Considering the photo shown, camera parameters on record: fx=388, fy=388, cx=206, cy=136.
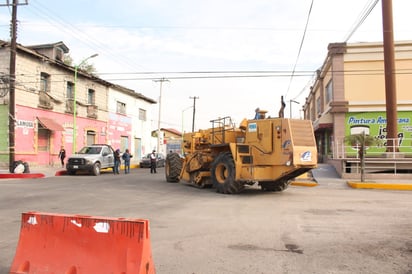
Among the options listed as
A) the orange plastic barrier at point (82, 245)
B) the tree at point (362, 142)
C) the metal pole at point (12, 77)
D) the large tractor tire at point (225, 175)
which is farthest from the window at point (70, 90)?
the orange plastic barrier at point (82, 245)

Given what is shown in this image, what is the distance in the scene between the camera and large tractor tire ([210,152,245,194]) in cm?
1362

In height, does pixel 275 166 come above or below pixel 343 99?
below

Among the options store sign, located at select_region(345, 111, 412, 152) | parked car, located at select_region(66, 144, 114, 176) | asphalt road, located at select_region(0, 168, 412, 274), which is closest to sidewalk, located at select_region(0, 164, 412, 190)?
parked car, located at select_region(66, 144, 114, 176)

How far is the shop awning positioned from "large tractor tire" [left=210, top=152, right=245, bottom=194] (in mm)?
17647

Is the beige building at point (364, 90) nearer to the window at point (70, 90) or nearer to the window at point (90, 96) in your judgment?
the window at point (70, 90)

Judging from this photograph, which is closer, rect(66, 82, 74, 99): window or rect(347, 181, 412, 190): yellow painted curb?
rect(347, 181, 412, 190): yellow painted curb

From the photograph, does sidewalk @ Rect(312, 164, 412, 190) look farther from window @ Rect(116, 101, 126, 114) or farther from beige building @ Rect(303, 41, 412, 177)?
window @ Rect(116, 101, 126, 114)

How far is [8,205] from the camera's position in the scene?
10.8m

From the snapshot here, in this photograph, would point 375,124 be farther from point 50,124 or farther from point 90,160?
point 50,124

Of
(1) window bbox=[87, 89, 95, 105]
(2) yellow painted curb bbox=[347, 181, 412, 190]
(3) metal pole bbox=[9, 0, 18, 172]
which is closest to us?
(2) yellow painted curb bbox=[347, 181, 412, 190]

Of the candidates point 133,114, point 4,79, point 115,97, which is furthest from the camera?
point 133,114

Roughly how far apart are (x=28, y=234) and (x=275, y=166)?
9344 millimetres

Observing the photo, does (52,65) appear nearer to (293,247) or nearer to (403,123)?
(403,123)

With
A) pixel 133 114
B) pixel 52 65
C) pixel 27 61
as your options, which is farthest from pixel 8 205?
pixel 133 114
